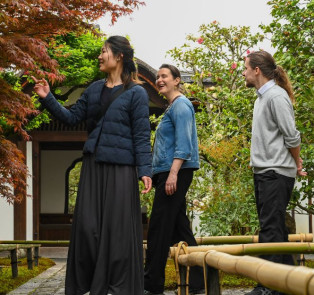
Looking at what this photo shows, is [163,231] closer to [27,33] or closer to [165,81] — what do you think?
[165,81]

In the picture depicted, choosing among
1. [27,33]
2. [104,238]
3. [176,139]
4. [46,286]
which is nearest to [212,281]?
[104,238]

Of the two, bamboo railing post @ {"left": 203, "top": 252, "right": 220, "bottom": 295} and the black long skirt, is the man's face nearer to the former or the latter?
→ the black long skirt

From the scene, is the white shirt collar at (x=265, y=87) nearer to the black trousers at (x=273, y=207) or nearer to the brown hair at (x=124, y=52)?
the black trousers at (x=273, y=207)

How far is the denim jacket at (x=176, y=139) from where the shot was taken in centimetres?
544

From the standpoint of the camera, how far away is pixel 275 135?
485 cm

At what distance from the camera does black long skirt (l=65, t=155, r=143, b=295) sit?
4.57 metres

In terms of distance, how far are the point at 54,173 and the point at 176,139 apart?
15.4 meters

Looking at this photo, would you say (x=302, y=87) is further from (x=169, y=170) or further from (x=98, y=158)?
(x=98, y=158)

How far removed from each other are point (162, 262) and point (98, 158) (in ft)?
3.72

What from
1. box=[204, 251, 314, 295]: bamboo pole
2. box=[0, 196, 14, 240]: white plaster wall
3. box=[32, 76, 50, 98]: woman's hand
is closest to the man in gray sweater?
box=[32, 76, 50, 98]: woman's hand

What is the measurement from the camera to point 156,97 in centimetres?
1528

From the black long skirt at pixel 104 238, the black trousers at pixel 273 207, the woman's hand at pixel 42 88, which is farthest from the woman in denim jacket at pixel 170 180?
the woman's hand at pixel 42 88

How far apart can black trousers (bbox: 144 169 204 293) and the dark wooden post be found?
7.08 ft

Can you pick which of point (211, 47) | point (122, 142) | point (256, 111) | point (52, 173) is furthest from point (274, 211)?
point (52, 173)
